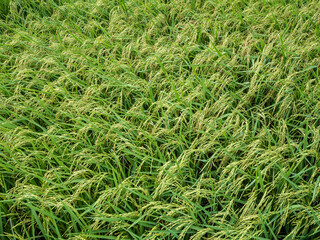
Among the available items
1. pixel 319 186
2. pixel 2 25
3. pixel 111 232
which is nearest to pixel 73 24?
pixel 2 25

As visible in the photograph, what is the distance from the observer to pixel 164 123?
2.32m

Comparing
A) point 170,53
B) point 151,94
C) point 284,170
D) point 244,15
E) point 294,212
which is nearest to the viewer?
point 294,212

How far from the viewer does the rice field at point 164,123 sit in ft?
5.97

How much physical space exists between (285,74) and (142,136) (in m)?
1.26

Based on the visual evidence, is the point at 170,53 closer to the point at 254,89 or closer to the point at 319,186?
the point at 254,89

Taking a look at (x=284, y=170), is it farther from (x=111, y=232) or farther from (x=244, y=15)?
(x=244, y=15)

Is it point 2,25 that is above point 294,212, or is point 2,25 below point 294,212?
above

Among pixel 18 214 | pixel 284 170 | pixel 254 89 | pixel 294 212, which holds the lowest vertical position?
pixel 18 214

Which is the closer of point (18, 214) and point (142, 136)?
point (18, 214)

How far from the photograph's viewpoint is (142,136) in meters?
2.31

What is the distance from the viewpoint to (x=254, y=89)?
2.40 metres

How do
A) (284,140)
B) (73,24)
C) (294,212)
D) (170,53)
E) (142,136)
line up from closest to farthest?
(294,212) < (284,140) < (142,136) < (170,53) < (73,24)

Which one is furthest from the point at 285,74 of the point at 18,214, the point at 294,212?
the point at 18,214

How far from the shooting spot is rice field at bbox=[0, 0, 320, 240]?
1.82 metres
